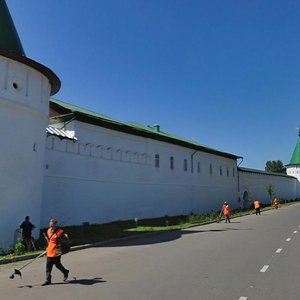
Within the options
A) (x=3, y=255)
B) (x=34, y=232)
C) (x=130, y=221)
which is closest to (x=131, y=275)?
(x=3, y=255)

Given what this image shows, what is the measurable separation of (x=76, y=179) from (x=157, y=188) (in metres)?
11.2

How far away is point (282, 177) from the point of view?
7419cm

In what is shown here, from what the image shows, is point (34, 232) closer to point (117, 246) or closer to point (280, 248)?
point (117, 246)

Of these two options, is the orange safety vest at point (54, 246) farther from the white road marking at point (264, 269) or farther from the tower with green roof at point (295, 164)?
the tower with green roof at point (295, 164)

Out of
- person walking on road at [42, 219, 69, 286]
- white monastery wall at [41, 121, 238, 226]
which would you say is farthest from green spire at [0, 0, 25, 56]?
person walking on road at [42, 219, 69, 286]

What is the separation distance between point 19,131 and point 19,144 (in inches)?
19.0

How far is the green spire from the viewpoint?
1691cm

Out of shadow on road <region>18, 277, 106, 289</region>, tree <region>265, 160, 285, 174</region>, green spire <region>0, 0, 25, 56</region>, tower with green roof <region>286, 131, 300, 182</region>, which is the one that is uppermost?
tree <region>265, 160, 285, 174</region>

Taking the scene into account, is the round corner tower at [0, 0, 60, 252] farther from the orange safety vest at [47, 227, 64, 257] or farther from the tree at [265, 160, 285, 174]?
the tree at [265, 160, 285, 174]

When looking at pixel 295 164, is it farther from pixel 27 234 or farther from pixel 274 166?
pixel 27 234

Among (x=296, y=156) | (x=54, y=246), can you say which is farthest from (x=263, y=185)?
(x=54, y=246)

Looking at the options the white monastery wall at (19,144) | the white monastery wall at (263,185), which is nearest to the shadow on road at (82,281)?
the white monastery wall at (19,144)

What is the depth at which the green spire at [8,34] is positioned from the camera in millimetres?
16906

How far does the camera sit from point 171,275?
9797 millimetres
